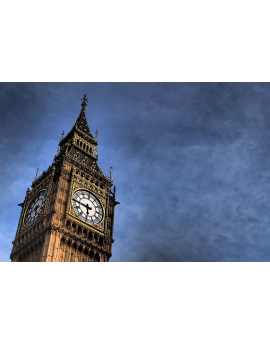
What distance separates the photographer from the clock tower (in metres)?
53.0

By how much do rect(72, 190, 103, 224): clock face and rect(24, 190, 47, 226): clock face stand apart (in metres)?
4.29

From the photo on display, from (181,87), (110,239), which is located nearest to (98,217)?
(110,239)

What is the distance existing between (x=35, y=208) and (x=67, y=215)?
20.9 ft

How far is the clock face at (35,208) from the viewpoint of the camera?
57338 millimetres

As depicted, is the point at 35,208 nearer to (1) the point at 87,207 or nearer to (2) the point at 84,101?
(1) the point at 87,207

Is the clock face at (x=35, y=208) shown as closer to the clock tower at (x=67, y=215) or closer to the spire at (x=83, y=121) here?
the clock tower at (x=67, y=215)

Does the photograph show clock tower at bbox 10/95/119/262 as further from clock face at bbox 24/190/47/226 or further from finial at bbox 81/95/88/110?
finial at bbox 81/95/88/110

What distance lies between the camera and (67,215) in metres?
54.7

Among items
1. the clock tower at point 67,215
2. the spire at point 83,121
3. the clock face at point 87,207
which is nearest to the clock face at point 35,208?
the clock tower at point 67,215

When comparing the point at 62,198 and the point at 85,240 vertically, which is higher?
the point at 62,198
